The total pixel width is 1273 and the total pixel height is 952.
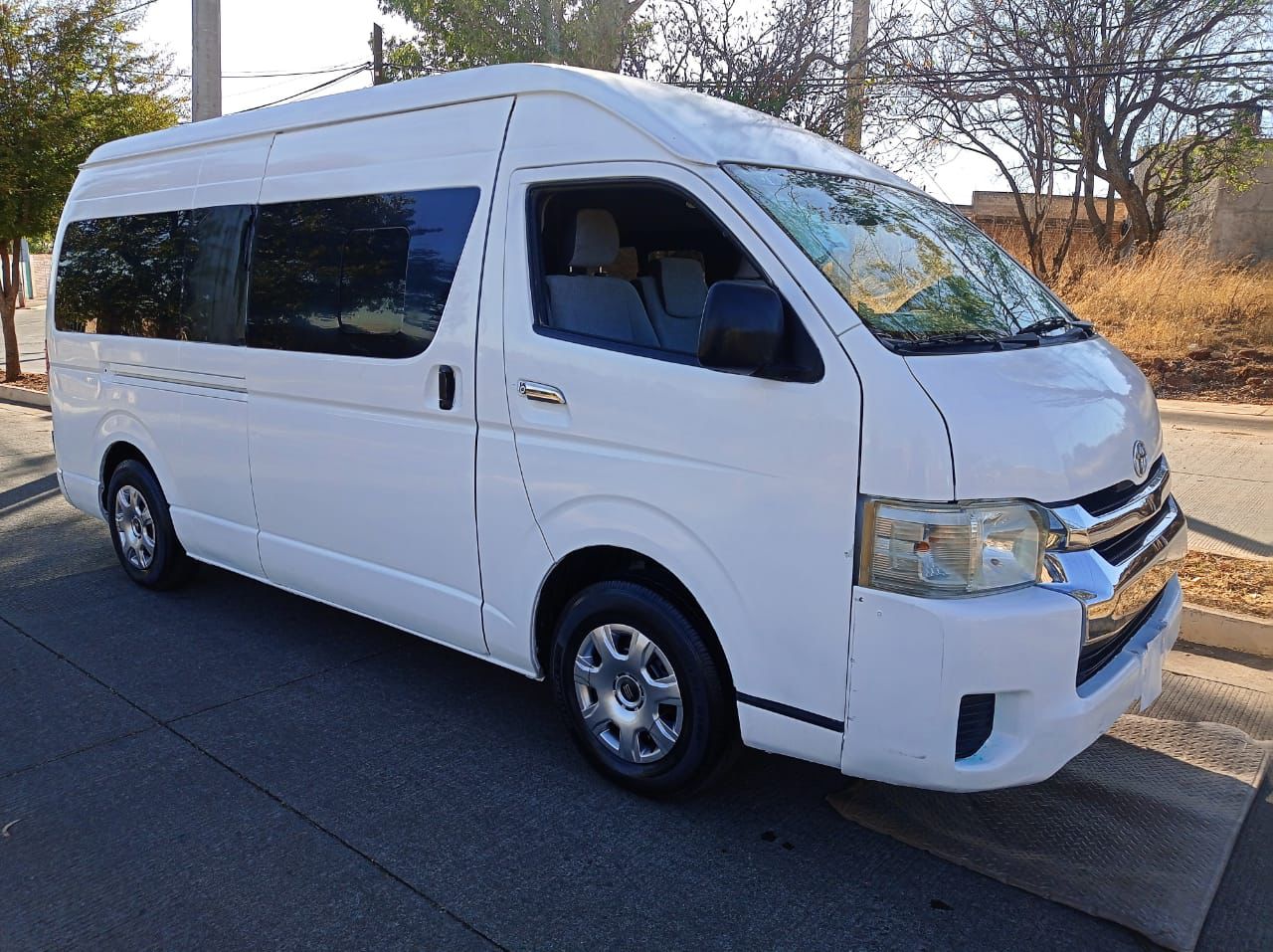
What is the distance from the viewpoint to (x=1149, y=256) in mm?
17312

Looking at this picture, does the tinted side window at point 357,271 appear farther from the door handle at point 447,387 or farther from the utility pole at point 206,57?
the utility pole at point 206,57

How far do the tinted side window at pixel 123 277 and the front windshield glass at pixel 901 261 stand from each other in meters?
3.25

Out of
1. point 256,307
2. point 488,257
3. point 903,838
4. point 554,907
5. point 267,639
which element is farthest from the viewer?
point 267,639

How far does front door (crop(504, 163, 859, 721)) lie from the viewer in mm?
3064

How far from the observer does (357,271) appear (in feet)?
14.5

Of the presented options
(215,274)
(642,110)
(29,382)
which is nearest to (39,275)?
(29,382)

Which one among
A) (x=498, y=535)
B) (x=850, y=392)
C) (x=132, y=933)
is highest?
(x=850, y=392)

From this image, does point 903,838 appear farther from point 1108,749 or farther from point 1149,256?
point 1149,256

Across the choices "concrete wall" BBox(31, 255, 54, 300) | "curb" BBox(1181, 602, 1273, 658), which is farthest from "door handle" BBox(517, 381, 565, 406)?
"concrete wall" BBox(31, 255, 54, 300)

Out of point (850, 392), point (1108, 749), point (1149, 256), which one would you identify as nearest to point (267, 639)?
point (850, 392)

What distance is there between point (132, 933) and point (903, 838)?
2353mm

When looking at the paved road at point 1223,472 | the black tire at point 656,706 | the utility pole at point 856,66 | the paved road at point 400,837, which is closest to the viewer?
the paved road at point 400,837

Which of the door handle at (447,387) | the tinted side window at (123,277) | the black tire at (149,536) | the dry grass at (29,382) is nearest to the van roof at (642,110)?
the door handle at (447,387)

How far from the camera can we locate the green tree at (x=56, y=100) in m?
14.4
